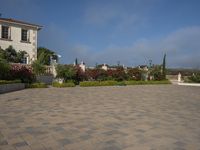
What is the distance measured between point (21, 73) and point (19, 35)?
8.25 meters

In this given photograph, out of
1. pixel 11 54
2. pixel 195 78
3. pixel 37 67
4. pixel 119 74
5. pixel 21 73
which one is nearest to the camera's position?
pixel 21 73

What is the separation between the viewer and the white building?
27.6 meters

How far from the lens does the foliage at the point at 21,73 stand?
70.2 feet

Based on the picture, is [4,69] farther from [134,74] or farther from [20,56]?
[134,74]

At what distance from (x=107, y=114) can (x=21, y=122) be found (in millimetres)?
3199

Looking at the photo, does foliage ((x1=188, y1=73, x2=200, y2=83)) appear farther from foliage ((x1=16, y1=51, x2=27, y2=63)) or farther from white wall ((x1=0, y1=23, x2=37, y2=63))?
foliage ((x1=16, y1=51, x2=27, y2=63))

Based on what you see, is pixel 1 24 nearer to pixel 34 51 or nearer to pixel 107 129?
pixel 34 51

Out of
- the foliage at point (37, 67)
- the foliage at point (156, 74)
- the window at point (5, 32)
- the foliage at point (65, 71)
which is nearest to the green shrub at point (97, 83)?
the foliage at point (65, 71)

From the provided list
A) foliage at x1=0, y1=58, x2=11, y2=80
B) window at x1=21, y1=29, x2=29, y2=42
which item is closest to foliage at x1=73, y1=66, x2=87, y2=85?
window at x1=21, y1=29, x2=29, y2=42

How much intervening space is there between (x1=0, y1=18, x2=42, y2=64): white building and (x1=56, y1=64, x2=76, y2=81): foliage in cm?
438

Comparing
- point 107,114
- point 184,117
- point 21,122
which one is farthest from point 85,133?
point 184,117

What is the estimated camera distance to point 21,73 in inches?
859

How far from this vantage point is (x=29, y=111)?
9.70 meters

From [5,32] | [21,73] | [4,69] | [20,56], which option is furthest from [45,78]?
[4,69]
